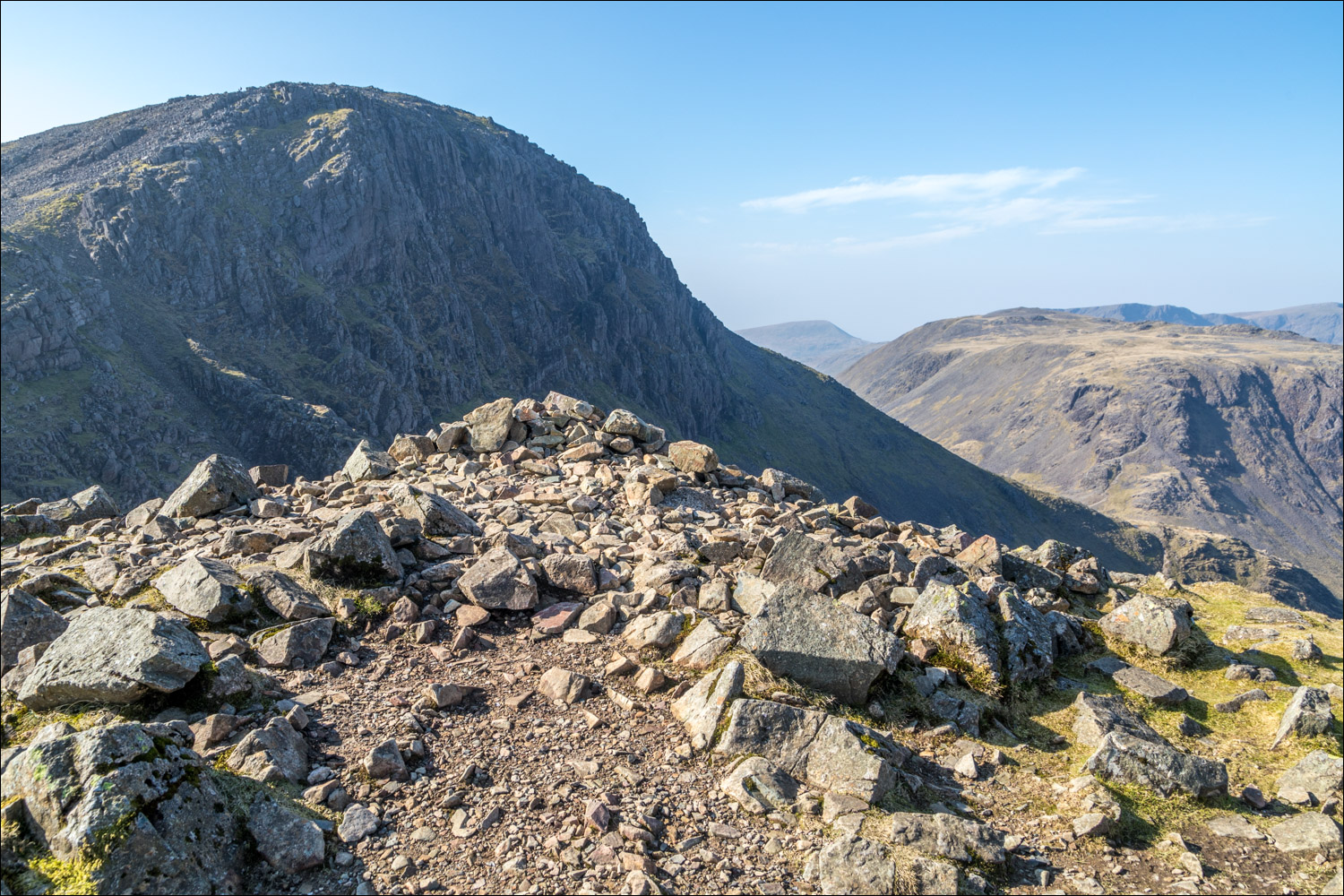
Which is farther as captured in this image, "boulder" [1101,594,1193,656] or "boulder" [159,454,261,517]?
"boulder" [159,454,261,517]

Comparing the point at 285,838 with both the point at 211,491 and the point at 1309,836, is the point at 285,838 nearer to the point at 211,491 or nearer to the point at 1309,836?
the point at 1309,836

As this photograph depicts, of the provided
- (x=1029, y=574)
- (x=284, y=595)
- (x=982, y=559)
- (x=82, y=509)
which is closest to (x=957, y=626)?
(x=982, y=559)

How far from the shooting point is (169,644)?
8789mm

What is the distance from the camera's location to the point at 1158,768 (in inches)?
359

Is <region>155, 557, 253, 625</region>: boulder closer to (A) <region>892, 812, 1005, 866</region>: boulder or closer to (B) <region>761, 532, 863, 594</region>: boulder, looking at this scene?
(B) <region>761, 532, 863, 594</region>: boulder

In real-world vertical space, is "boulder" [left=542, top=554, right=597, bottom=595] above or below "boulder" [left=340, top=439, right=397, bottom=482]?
below

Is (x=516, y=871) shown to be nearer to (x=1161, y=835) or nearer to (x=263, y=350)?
(x=1161, y=835)

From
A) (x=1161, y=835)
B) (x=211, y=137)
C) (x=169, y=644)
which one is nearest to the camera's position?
(x=1161, y=835)

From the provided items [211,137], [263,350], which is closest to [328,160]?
[211,137]

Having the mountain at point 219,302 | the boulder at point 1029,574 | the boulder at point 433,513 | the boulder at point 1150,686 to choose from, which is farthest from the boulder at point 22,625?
the mountain at point 219,302

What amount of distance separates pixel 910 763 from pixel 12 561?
18.1 m

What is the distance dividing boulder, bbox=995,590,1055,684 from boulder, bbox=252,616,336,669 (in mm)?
11308

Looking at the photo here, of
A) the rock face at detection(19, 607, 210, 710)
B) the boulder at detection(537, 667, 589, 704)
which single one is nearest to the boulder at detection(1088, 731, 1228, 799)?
the boulder at detection(537, 667, 589, 704)

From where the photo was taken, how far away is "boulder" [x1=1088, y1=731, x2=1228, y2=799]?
8.95 meters
